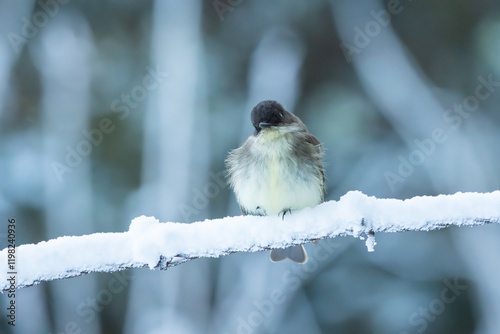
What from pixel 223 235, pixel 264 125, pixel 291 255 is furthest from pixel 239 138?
pixel 223 235

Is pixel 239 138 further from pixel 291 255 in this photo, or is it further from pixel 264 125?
pixel 264 125

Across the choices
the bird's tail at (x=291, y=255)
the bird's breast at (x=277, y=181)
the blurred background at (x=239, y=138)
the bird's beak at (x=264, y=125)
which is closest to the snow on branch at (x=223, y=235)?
the bird's breast at (x=277, y=181)

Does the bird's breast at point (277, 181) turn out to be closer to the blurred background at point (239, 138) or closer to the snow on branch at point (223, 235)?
the snow on branch at point (223, 235)

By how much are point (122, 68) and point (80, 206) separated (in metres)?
1.69

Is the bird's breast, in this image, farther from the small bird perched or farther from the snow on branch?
the snow on branch

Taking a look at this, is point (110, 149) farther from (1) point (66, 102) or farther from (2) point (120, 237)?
(2) point (120, 237)

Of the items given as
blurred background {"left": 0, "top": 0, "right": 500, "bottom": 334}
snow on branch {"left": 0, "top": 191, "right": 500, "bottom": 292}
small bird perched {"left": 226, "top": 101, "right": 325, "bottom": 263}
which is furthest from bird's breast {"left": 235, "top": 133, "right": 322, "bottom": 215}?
blurred background {"left": 0, "top": 0, "right": 500, "bottom": 334}

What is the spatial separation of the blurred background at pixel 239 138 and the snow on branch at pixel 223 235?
3395 millimetres

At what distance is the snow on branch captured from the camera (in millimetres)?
1836

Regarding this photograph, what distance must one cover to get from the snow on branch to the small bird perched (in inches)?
29.3

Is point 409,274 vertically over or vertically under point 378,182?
under

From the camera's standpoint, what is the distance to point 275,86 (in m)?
6.05

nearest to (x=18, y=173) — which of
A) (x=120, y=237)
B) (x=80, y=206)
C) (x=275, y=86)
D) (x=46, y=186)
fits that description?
(x=46, y=186)

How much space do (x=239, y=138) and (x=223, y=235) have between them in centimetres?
421
